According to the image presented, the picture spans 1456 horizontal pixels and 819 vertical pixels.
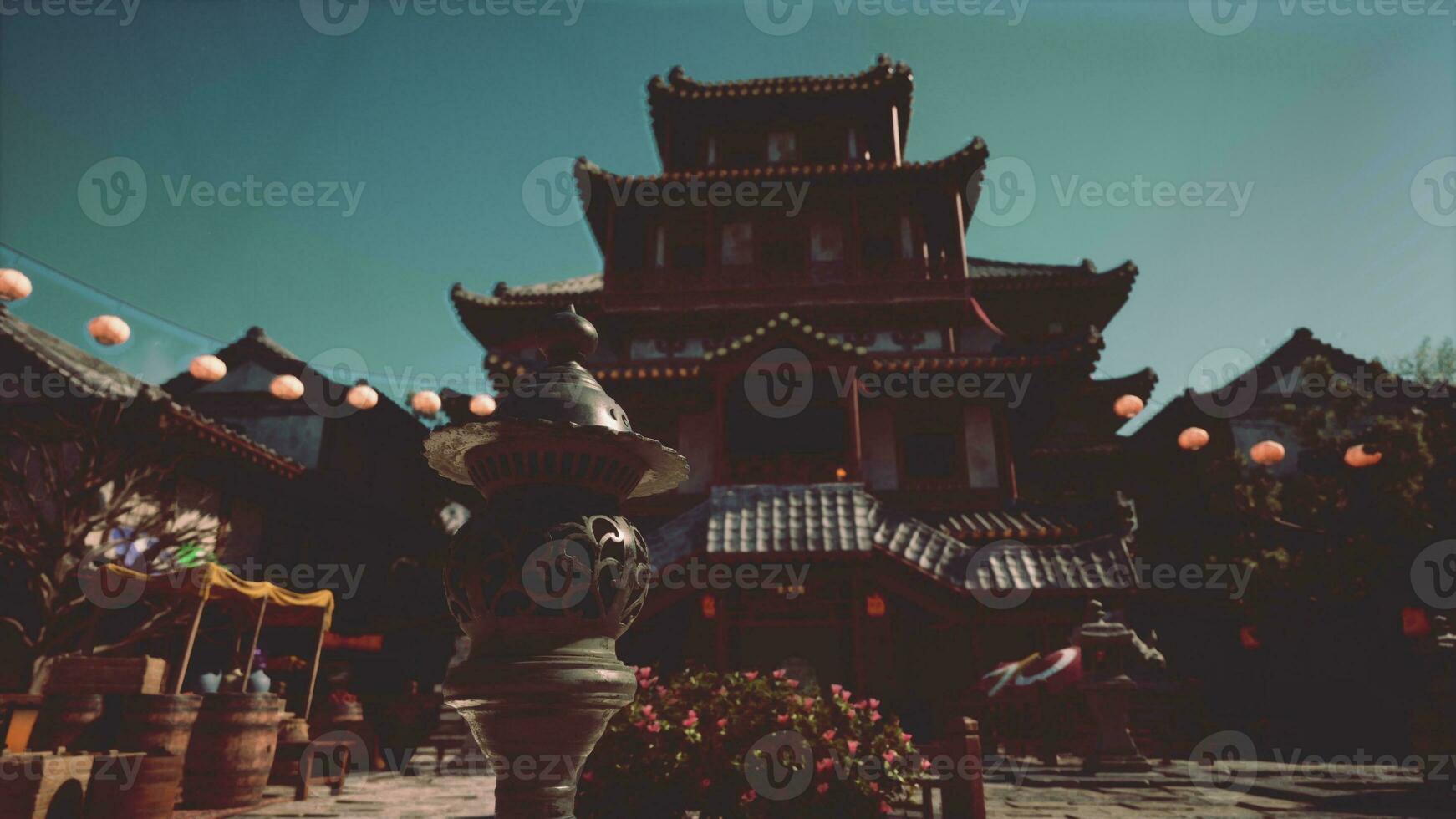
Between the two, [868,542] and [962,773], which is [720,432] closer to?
[868,542]

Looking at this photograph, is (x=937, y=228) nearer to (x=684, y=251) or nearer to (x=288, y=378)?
(x=684, y=251)

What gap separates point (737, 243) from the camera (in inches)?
680

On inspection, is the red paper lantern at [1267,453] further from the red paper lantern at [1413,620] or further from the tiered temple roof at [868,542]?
the red paper lantern at [1413,620]

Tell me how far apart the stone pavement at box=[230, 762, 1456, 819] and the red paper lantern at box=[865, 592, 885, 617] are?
9.97 feet

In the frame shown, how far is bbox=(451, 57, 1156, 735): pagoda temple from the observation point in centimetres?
1252

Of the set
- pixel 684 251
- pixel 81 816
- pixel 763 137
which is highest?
pixel 763 137

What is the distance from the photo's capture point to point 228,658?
46.0 feet

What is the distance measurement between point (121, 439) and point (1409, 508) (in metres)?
18.3

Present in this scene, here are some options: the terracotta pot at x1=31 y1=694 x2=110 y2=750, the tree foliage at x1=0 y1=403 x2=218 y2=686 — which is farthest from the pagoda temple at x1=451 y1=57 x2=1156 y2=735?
the terracotta pot at x1=31 y1=694 x2=110 y2=750

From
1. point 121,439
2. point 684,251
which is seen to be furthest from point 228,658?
point 684,251

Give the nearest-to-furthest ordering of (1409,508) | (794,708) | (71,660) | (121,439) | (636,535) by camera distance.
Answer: (636,535), (794,708), (71,660), (1409,508), (121,439)

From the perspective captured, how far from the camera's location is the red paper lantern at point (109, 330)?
29.4ft

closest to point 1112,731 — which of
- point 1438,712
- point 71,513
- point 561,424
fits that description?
point 1438,712

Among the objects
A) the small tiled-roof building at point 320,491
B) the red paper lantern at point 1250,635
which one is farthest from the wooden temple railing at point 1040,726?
the small tiled-roof building at point 320,491
